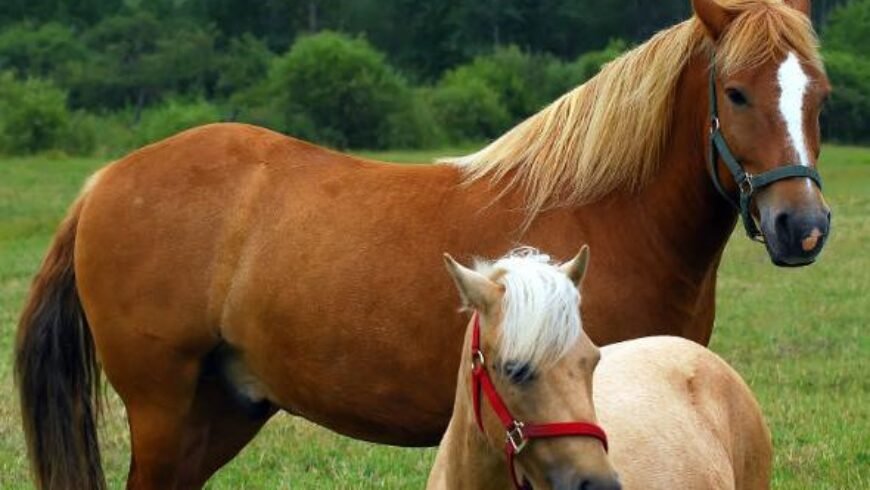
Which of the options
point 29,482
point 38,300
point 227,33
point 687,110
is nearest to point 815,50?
point 687,110

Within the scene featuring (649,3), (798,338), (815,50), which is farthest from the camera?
(649,3)

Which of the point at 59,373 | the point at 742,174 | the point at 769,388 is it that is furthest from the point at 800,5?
the point at 769,388

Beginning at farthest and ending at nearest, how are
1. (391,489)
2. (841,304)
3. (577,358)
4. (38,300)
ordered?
(841,304)
(391,489)
(38,300)
(577,358)

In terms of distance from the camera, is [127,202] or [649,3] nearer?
[127,202]

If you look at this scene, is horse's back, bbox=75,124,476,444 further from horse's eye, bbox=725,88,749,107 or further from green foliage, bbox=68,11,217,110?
green foliage, bbox=68,11,217,110

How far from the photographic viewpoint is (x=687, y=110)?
488 centimetres

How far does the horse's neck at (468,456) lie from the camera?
3.65 metres

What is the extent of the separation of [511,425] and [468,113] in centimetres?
4413

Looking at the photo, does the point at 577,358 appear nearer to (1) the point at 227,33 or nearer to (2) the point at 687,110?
(2) the point at 687,110

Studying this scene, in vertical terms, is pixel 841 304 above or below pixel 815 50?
below

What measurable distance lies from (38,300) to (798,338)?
6.36 meters

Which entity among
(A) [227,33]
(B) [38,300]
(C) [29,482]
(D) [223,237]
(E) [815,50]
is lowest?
(A) [227,33]

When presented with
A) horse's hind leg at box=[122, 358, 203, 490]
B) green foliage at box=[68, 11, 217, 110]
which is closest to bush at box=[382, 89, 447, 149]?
green foliage at box=[68, 11, 217, 110]

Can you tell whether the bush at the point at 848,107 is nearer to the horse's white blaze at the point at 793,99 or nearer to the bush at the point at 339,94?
the bush at the point at 339,94
